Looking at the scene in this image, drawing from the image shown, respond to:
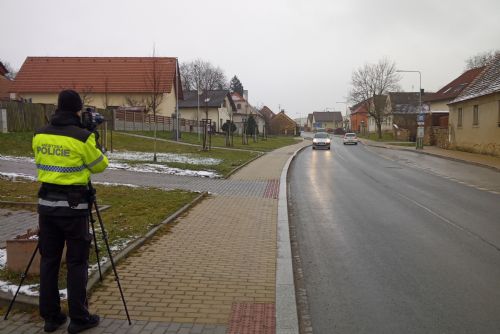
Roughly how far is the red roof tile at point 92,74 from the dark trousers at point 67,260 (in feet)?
158

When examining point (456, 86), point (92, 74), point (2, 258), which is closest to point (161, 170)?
point (2, 258)

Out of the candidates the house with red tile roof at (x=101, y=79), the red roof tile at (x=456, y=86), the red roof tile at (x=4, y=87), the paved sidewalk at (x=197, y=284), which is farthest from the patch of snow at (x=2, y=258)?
the red roof tile at (x=456, y=86)

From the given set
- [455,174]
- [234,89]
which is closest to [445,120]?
[455,174]

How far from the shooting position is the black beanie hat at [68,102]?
14.4 ft

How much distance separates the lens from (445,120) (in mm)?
42875

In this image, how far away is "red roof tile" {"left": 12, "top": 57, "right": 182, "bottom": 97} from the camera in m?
51.3

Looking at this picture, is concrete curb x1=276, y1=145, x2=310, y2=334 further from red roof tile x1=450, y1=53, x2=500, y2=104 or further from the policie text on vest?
red roof tile x1=450, y1=53, x2=500, y2=104

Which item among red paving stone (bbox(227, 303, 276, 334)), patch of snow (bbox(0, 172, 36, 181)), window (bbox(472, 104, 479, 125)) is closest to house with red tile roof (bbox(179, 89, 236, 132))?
window (bbox(472, 104, 479, 125))

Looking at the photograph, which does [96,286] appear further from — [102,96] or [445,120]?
[102,96]

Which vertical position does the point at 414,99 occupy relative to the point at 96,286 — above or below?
above

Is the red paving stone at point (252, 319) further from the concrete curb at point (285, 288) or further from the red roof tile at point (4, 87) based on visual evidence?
the red roof tile at point (4, 87)

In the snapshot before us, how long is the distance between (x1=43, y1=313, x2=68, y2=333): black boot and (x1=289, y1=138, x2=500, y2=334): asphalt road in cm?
228

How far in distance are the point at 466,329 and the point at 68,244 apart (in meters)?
3.65

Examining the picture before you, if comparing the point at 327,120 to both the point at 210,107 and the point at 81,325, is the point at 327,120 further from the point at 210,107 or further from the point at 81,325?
the point at 81,325
